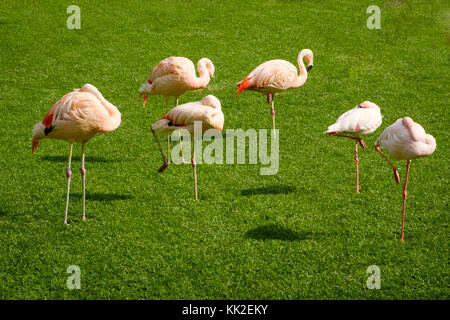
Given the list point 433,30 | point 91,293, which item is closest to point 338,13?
point 433,30

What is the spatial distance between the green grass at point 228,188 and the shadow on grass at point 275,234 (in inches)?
0.8

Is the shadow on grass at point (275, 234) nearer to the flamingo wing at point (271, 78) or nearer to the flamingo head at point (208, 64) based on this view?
the flamingo wing at point (271, 78)

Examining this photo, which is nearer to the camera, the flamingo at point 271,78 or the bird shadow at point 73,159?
the bird shadow at point 73,159

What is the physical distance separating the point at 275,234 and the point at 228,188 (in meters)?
1.09

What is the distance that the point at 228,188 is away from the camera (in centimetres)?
582

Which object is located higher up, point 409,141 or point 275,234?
point 409,141

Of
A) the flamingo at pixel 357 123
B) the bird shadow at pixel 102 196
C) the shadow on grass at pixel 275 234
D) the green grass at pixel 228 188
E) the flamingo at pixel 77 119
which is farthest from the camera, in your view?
the bird shadow at pixel 102 196

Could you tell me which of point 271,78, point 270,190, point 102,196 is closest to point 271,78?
point 271,78

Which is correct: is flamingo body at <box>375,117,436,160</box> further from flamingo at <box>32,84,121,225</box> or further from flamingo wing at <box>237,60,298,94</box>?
flamingo at <box>32,84,121,225</box>

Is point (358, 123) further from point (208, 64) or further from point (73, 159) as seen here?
point (73, 159)

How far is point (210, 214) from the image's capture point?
527 cm

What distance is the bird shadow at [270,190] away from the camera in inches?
225

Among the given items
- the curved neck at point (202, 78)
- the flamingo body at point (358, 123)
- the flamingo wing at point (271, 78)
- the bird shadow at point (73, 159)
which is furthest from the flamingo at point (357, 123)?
the bird shadow at point (73, 159)

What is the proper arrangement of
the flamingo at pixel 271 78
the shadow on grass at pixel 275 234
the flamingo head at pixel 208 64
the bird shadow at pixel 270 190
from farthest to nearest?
the flamingo at pixel 271 78
the flamingo head at pixel 208 64
the bird shadow at pixel 270 190
the shadow on grass at pixel 275 234
